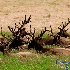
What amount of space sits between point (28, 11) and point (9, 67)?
35.7 feet

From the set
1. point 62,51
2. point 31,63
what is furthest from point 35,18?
point 31,63

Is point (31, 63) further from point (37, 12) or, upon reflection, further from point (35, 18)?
point (37, 12)

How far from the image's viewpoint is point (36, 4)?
2170 cm

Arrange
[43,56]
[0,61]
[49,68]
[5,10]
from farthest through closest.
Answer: [5,10] → [43,56] → [0,61] → [49,68]

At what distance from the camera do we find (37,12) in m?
19.7

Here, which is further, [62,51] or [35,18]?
[35,18]

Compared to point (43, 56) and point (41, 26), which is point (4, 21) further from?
point (43, 56)

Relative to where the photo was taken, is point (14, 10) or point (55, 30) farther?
point (14, 10)

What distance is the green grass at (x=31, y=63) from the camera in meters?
9.12

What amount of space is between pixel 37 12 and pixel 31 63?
1032cm

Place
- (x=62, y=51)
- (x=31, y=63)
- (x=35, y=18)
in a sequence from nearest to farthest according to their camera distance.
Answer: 1. (x=31, y=63)
2. (x=62, y=51)
3. (x=35, y=18)

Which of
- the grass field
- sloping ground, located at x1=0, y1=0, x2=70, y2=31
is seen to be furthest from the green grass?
sloping ground, located at x1=0, y1=0, x2=70, y2=31

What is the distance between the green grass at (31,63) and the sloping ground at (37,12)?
5651 mm

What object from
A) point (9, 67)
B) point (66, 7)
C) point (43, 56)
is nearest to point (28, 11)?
point (66, 7)
